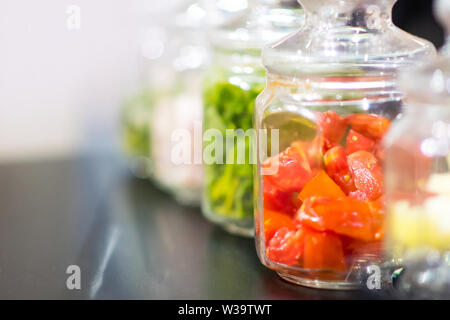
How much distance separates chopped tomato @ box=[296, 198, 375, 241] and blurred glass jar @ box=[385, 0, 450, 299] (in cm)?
3

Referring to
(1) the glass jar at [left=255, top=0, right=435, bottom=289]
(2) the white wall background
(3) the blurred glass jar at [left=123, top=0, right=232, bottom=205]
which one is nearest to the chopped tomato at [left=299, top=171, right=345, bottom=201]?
(1) the glass jar at [left=255, top=0, right=435, bottom=289]

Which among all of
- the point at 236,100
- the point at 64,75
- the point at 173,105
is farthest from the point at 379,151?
the point at 64,75

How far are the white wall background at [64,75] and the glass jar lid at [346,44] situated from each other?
3.05 feet

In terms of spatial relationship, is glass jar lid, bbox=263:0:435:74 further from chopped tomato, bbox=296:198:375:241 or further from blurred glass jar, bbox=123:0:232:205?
blurred glass jar, bbox=123:0:232:205

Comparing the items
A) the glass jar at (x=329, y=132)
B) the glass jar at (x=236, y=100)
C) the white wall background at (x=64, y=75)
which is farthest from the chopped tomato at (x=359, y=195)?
the white wall background at (x=64, y=75)

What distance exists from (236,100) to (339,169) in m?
0.26

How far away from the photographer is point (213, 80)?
108cm

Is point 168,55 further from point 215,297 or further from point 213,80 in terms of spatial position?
point 215,297

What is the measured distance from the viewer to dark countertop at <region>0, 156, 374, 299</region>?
34.2 inches

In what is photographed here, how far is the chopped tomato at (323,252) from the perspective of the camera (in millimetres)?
783

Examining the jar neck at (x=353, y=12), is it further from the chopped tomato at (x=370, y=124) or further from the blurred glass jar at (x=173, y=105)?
the blurred glass jar at (x=173, y=105)

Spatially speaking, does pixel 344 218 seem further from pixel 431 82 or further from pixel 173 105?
pixel 173 105

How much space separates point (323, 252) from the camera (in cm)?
79
